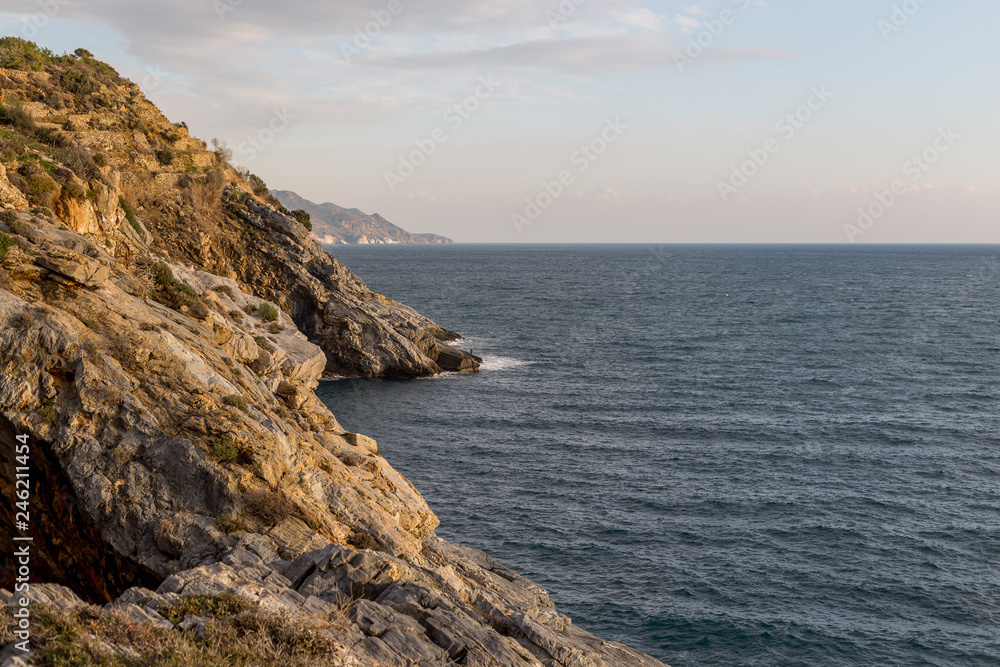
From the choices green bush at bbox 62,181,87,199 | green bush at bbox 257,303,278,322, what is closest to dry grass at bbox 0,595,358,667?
green bush at bbox 62,181,87,199

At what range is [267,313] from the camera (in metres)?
51.1

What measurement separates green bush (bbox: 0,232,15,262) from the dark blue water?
919 inches

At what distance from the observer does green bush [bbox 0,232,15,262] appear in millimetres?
22094

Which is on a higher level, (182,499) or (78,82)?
(78,82)

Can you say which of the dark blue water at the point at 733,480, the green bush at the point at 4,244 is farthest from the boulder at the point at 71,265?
the dark blue water at the point at 733,480

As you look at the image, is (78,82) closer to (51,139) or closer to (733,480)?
(51,139)

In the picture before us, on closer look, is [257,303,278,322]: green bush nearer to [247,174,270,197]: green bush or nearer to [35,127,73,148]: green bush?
[35,127,73,148]: green bush

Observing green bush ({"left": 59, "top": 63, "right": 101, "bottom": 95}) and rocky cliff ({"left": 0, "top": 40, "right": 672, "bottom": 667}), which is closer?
rocky cliff ({"left": 0, "top": 40, "right": 672, "bottom": 667})

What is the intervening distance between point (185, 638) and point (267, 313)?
41.8m

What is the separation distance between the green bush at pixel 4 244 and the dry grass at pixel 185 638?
15390mm

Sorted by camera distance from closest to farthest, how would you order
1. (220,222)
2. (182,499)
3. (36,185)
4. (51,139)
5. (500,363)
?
(182,499)
(36,185)
(51,139)
(220,222)
(500,363)

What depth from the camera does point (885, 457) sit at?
151 ft

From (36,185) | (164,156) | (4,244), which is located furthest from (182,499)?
(164,156)

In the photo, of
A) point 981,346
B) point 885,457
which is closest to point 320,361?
point 885,457
